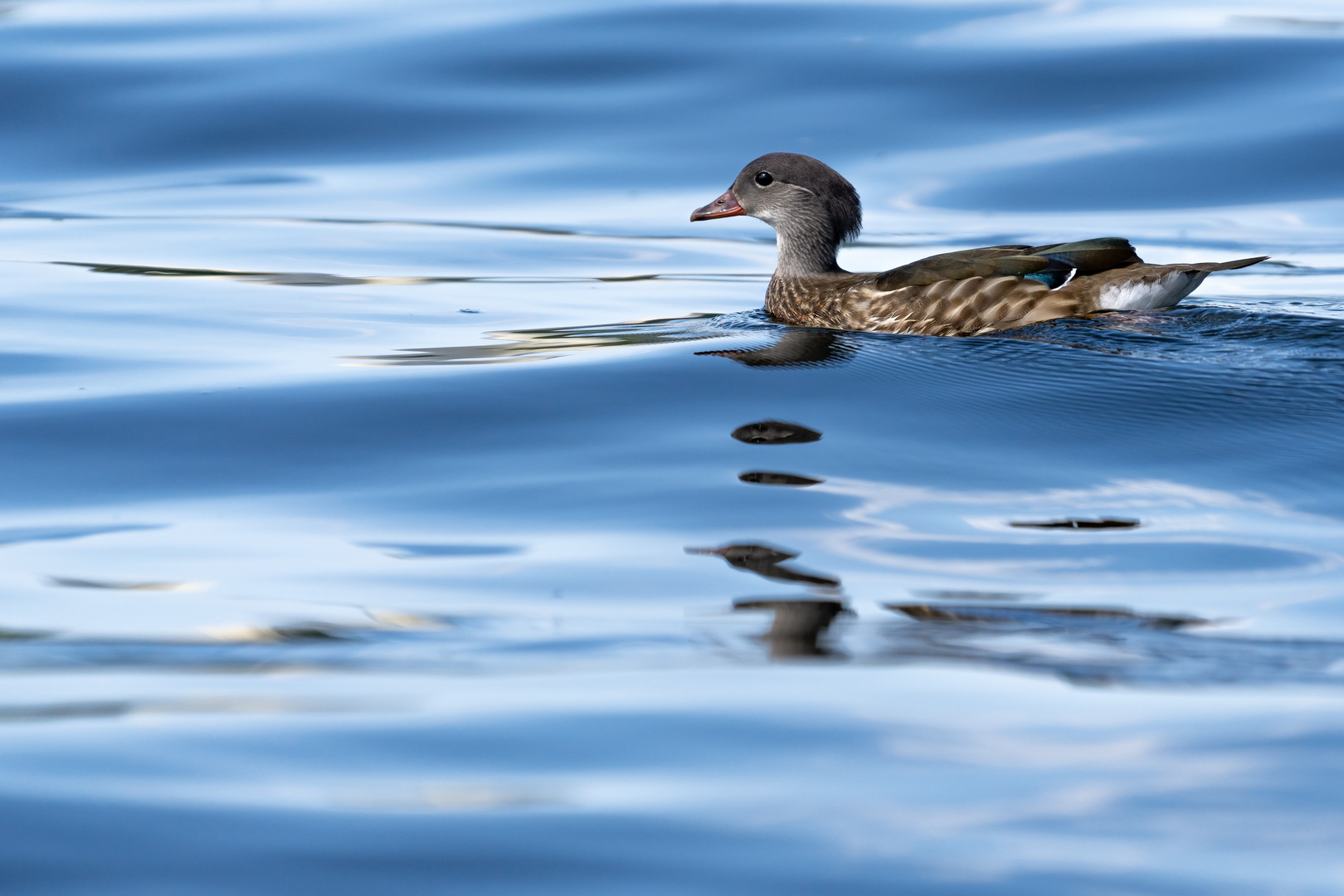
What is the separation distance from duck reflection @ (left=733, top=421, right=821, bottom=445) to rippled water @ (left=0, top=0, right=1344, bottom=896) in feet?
0.21

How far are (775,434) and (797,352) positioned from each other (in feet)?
5.56

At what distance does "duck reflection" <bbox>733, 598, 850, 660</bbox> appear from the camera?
12.2ft

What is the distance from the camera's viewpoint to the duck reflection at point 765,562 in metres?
4.22

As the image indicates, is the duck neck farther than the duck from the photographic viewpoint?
Yes

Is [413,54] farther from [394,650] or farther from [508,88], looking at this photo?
[394,650]

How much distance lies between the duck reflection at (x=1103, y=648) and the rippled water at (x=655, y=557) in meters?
0.01

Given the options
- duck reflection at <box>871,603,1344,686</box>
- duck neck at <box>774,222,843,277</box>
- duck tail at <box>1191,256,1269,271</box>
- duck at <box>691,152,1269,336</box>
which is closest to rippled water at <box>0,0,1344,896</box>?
duck reflection at <box>871,603,1344,686</box>

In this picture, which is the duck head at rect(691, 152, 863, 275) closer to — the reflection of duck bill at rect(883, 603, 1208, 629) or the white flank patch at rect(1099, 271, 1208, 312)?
the white flank patch at rect(1099, 271, 1208, 312)

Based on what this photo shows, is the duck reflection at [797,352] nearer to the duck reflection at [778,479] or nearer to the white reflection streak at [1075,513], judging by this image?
the duck reflection at [778,479]

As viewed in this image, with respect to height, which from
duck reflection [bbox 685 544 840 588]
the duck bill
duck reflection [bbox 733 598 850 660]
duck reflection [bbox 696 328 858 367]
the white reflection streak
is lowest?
duck reflection [bbox 733 598 850 660]

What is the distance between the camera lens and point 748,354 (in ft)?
23.9

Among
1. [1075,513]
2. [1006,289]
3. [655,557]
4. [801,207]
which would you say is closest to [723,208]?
[801,207]

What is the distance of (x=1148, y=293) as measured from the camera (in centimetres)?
778

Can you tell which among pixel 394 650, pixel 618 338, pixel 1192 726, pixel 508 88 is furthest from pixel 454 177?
pixel 1192 726
